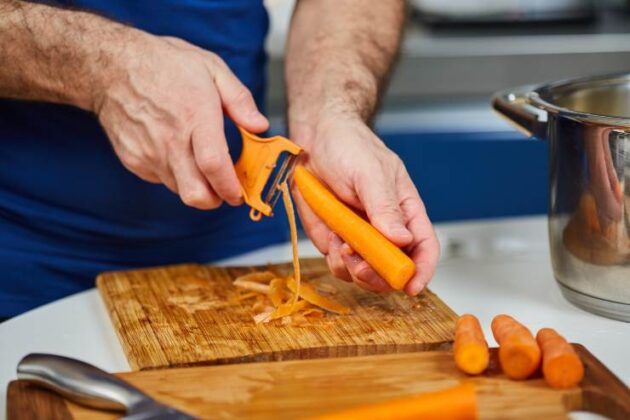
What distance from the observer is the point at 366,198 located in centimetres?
134

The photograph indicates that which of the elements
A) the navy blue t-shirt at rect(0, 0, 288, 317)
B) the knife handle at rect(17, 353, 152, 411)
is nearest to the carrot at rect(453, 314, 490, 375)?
the knife handle at rect(17, 353, 152, 411)

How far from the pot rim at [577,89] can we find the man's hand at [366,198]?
0.20 meters

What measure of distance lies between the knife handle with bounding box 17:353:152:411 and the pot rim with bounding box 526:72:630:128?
1.97 feet

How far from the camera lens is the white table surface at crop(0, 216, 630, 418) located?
1270mm

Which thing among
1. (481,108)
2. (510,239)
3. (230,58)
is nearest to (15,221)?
(230,58)

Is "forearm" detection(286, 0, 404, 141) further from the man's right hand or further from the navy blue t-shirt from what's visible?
the man's right hand

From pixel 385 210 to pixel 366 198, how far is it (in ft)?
0.12

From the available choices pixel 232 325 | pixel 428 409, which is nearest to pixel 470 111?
pixel 232 325

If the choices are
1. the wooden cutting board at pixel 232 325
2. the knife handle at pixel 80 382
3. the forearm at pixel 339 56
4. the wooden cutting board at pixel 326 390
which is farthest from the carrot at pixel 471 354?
the forearm at pixel 339 56

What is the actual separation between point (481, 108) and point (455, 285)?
49.8 inches

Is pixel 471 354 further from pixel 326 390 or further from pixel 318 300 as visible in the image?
pixel 318 300

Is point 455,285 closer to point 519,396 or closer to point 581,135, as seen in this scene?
point 581,135

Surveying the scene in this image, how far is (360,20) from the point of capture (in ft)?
5.93

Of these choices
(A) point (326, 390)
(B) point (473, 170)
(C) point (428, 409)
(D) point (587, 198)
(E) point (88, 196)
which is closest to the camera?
(C) point (428, 409)
